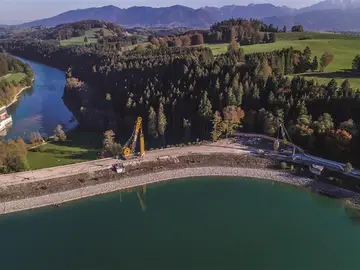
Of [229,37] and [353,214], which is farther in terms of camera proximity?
[229,37]

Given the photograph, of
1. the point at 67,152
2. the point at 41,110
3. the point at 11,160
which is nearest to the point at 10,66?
the point at 41,110

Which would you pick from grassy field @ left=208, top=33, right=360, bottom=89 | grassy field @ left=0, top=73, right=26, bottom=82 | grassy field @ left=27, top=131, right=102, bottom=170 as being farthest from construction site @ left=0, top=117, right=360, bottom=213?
grassy field @ left=0, top=73, right=26, bottom=82

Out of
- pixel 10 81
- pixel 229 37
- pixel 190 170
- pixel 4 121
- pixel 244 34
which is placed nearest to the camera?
pixel 190 170

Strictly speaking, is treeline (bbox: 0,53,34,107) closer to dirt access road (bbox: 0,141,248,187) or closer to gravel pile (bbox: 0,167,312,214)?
dirt access road (bbox: 0,141,248,187)

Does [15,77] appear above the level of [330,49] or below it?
below

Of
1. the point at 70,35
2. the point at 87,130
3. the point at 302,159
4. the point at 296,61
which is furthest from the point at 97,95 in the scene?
the point at 70,35

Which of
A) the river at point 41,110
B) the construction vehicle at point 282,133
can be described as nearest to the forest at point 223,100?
the construction vehicle at point 282,133

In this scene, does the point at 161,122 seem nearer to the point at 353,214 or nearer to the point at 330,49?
the point at 353,214
